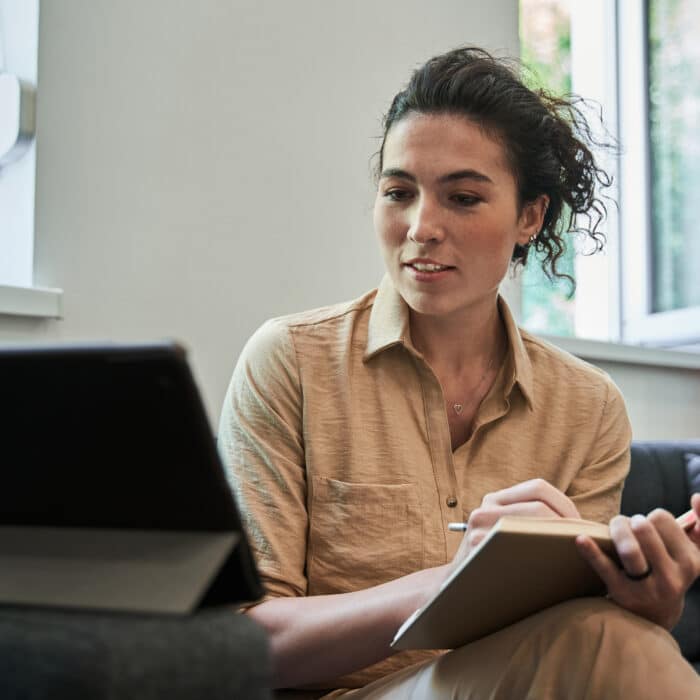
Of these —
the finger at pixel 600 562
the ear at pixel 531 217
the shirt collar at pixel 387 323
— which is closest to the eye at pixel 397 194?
the shirt collar at pixel 387 323

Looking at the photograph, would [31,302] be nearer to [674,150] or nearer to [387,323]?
[387,323]

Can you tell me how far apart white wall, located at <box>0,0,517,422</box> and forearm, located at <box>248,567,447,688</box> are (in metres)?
0.70

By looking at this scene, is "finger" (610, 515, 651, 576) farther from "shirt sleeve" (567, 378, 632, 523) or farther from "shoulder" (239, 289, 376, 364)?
"shoulder" (239, 289, 376, 364)

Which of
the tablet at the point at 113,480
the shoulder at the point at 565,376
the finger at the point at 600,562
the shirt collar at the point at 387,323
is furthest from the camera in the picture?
the shoulder at the point at 565,376

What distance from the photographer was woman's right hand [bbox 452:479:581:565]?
1036 mm

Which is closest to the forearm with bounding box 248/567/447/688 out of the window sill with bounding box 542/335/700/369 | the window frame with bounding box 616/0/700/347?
the window sill with bounding box 542/335/700/369

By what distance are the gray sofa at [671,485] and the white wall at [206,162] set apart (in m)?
0.70

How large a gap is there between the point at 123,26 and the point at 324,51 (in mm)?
537

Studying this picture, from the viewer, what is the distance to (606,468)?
1484 mm

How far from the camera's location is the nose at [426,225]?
4.52 ft

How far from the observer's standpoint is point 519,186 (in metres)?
→ 1.53

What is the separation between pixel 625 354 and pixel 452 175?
5.80 feet

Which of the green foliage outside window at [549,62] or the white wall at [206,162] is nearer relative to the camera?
the white wall at [206,162]

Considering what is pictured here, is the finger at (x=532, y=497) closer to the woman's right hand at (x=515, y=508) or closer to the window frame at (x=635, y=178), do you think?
the woman's right hand at (x=515, y=508)
